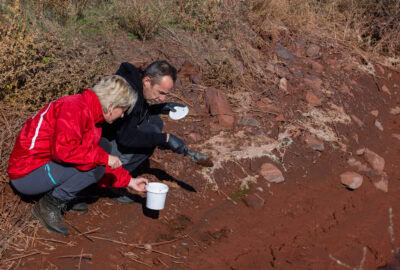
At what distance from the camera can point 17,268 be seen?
2.50 meters

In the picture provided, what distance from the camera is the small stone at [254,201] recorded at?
374cm

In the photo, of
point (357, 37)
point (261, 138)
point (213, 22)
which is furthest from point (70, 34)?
point (357, 37)

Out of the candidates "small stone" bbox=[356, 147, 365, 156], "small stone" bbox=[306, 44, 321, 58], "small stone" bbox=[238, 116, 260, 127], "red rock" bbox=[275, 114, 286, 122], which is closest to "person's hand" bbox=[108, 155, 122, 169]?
"small stone" bbox=[238, 116, 260, 127]

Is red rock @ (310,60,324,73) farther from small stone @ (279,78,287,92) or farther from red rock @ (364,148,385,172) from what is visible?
red rock @ (364,148,385,172)

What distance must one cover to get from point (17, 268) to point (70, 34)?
310 centimetres

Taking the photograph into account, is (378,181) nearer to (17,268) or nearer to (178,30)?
(178,30)

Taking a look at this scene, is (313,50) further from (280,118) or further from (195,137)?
(195,137)

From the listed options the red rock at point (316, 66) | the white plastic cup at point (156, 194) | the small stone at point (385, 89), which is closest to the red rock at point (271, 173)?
the white plastic cup at point (156, 194)

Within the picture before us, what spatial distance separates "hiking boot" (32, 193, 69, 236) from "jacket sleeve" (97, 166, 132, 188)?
33 centimetres

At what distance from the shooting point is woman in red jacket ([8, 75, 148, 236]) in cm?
239

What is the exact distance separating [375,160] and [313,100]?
1.11 meters

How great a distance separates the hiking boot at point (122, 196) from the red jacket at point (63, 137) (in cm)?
84

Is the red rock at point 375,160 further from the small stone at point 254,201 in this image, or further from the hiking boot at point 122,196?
the hiking boot at point 122,196

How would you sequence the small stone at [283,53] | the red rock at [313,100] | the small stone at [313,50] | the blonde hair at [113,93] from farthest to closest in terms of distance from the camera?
the small stone at [313,50] < the small stone at [283,53] < the red rock at [313,100] < the blonde hair at [113,93]
